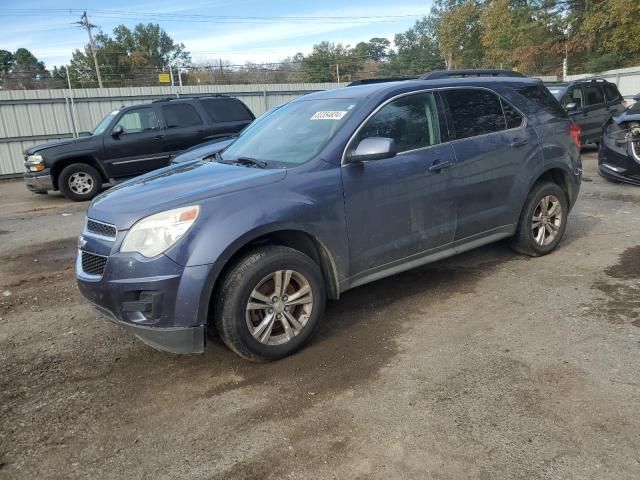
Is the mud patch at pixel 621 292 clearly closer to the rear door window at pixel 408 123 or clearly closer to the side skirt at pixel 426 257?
the side skirt at pixel 426 257

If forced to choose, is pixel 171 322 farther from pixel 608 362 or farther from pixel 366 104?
pixel 608 362

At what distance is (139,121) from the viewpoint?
1071cm

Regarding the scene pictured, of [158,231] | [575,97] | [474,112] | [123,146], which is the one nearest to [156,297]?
[158,231]

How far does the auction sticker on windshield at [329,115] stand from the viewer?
399 cm

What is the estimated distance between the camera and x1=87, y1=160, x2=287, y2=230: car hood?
10.5 feet

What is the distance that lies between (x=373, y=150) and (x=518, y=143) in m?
1.92

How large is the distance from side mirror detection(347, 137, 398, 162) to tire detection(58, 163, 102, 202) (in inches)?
327

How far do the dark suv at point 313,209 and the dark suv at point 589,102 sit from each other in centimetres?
797

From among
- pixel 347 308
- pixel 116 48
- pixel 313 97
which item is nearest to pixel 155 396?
pixel 347 308

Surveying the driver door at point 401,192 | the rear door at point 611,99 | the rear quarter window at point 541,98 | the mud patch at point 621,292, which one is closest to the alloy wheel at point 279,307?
the driver door at point 401,192

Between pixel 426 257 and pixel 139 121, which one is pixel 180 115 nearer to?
pixel 139 121

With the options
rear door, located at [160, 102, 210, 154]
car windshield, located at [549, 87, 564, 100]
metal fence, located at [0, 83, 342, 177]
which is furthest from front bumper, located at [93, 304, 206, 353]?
metal fence, located at [0, 83, 342, 177]

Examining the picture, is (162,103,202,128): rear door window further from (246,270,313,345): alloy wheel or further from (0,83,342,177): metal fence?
(246,270,313,345): alloy wheel

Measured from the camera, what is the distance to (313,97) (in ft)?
15.2
